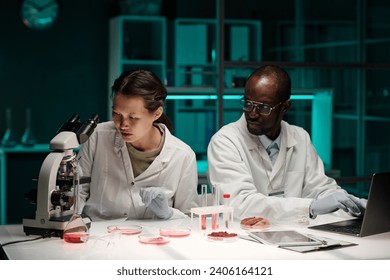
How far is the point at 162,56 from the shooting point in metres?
7.62

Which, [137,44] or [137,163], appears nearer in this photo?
Answer: [137,163]

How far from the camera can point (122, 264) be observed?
2400mm

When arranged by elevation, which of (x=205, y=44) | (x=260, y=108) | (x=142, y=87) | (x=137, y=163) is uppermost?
(x=205, y=44)

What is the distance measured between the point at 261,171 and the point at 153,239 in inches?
34.3

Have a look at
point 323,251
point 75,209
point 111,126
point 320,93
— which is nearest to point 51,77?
point 320,93

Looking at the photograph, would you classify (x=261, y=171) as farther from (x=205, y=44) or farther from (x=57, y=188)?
(x=205, y=44)

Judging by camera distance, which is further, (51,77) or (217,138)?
(51,77)

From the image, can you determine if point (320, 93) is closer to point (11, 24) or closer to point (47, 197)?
point (47, 197)

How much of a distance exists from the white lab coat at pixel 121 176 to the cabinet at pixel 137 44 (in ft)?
13.9

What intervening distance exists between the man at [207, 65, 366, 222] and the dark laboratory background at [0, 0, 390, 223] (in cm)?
364

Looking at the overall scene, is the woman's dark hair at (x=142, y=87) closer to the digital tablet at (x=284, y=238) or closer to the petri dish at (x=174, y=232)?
the petri dish at (x=174, y=232)

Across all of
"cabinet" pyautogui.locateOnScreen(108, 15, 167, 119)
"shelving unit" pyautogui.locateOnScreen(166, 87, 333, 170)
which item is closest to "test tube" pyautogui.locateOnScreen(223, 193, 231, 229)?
"shelving unit" pyautogui.locateOnScreen(166, 87, 333, 170)

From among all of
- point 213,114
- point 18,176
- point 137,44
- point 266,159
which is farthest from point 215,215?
point 137,44

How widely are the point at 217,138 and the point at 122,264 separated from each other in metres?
1.02
